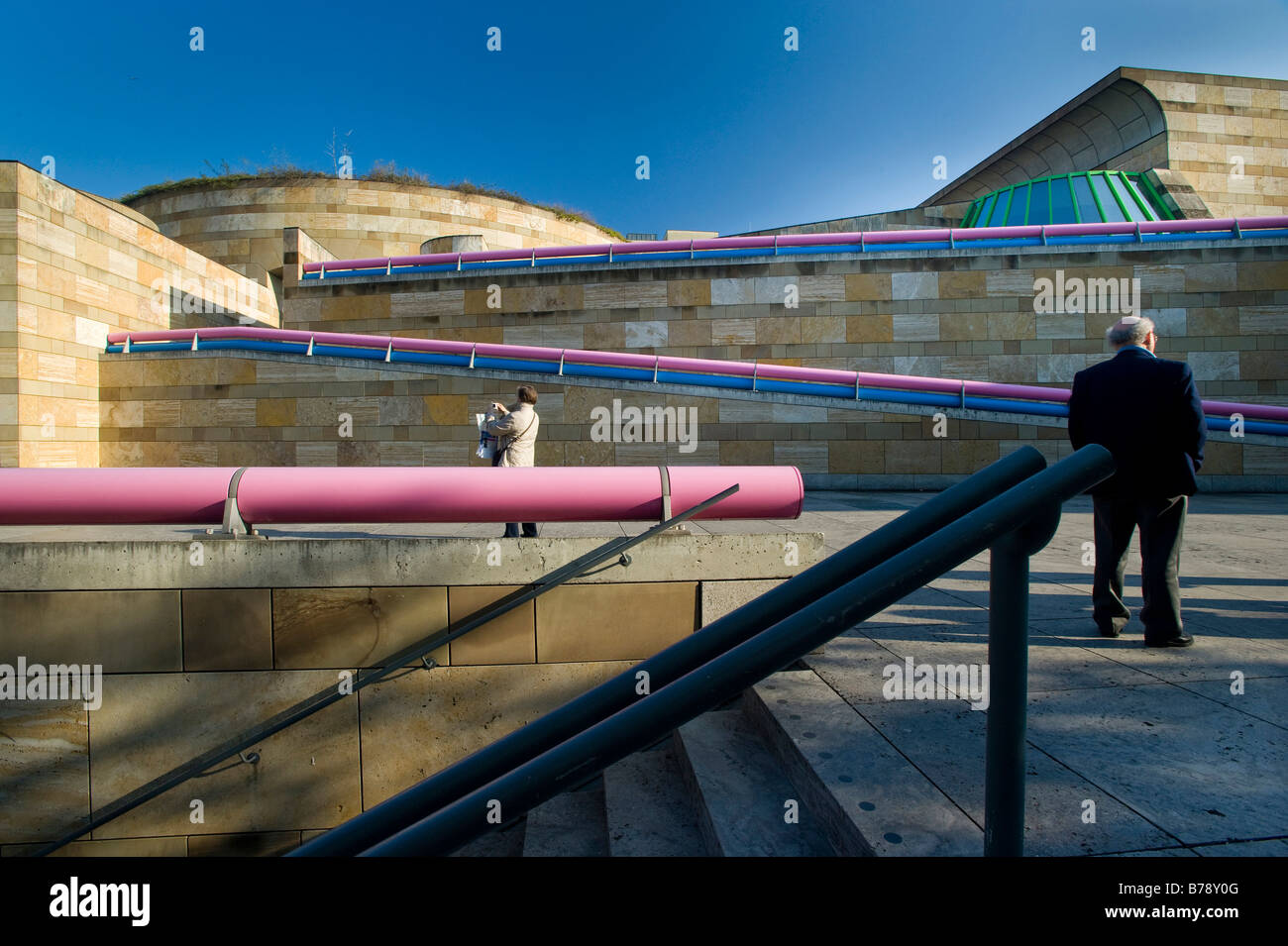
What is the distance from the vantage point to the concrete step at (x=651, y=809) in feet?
9.18

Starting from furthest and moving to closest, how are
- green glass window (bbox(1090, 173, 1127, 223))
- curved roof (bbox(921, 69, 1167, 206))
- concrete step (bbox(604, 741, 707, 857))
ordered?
curved roof (bbox(921, 69, 1167, 206)) → green glass window (bbox(1090, 173, 1127, 223)) → concrete step (bbox(604, 741, 707, 857))

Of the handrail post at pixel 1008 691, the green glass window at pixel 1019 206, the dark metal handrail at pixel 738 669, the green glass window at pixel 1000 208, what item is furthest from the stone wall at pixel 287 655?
the green glass window at pixel 1000 208

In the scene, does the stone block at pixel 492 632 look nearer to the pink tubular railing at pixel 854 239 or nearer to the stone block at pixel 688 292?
the stone block at pixel 688 292

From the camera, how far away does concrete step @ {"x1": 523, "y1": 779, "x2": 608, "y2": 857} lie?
3.14 m

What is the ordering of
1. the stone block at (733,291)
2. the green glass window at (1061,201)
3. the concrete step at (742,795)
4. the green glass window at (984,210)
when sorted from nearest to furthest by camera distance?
the concrete step at (742,795) < the stone block at (733,291) < the green glass window at (1061,201) < the green glass window at (984,210)

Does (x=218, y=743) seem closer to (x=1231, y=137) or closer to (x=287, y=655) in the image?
(x=287, y=655)

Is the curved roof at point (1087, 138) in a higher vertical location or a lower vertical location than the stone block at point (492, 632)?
higher

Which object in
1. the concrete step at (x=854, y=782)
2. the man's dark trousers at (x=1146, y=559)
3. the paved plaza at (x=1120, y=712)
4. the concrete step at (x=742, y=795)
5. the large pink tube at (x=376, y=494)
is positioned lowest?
the concrete step at (x=742, y=795)

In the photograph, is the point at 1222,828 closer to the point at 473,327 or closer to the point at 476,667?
the point at 476,667

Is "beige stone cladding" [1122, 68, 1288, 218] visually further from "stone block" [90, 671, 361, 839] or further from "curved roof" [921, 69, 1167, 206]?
"stone block" [90, 671, 361, 839]

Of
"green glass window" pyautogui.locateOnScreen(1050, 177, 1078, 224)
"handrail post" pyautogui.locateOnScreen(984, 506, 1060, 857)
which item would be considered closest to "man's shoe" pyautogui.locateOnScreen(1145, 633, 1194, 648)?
"handrail post" pyautogui.locateOnScreen(984, 506, 1060, 857)

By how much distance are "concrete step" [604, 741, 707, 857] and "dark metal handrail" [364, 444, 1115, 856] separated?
1.50 metres

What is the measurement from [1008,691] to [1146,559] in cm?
275
